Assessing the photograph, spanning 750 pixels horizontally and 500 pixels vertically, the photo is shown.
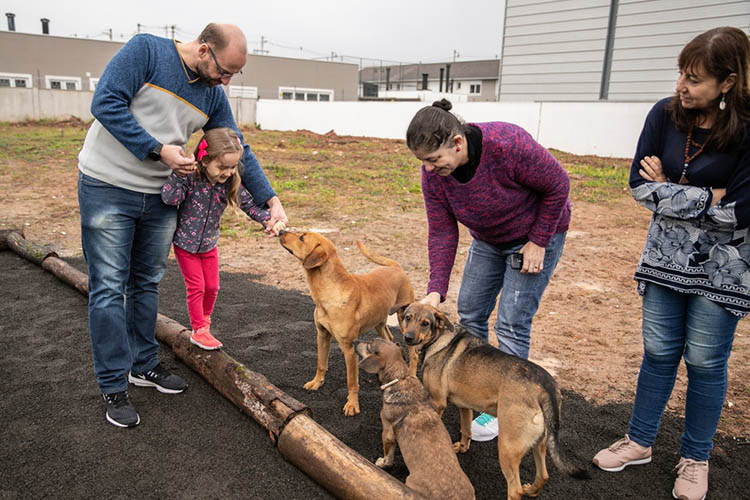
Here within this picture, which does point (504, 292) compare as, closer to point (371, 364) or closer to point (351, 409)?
point (371, 364)

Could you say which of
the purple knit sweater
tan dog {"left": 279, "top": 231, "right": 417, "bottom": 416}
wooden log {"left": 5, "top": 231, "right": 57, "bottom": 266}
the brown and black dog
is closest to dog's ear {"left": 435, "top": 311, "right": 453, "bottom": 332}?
the brown and black dog

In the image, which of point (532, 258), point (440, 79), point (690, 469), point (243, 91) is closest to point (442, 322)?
point (532, 258)

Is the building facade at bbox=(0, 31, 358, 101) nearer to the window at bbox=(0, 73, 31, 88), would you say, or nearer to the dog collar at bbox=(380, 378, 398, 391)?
the window at bbox=(0, 73, 31, 88)

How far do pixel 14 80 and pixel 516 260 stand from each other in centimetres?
4563

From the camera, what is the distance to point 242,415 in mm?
3834

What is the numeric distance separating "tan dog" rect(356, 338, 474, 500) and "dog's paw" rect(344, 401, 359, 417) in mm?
589

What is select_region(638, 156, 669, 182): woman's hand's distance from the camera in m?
3.11

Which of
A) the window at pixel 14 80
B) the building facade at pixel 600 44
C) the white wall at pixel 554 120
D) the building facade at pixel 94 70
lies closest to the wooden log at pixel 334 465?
the white wall at pixel 554 120

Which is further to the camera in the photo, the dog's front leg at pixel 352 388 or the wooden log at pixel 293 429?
the dog's front leg at pixel 352 388

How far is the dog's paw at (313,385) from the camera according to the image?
4367 millimetres

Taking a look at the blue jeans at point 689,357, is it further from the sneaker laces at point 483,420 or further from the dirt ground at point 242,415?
the sneaker laces at point 483,420

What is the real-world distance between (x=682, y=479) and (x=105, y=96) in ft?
14.0

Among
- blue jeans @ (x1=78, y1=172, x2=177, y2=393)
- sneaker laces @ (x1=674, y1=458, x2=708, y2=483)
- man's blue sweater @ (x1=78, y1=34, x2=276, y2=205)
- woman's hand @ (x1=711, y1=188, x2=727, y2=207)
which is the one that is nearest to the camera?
woman's hand @ (x1=711, y1=188, x2=727, y2=207)

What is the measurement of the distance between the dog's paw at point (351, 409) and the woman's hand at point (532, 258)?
5.52 feet
